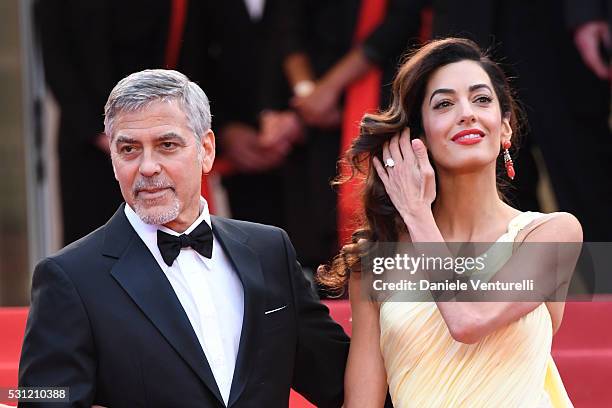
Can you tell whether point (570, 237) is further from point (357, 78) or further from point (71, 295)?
point (357, 78)

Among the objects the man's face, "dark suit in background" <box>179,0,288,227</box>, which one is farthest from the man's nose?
"dark suit in background" <box>179,0,288,227</box>

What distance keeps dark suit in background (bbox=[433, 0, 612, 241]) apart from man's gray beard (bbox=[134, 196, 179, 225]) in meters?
2.25

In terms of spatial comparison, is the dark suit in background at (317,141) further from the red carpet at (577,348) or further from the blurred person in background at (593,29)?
the red carpet at (577,348)

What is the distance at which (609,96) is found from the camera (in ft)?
18.0

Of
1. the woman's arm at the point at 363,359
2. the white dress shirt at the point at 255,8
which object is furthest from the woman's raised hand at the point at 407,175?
the white dress shirt at the point at 255,8

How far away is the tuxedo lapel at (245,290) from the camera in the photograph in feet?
11.3

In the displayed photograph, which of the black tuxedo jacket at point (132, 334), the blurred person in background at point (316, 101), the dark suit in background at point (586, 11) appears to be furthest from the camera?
the blurred person in background at point (316, 101)

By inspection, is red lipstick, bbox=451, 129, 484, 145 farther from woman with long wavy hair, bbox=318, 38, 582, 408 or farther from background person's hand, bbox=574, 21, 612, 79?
background person's hand, bbox=574, 21, 612, 79

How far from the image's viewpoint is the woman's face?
147 inches

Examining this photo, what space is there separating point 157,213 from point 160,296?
0.21 meters

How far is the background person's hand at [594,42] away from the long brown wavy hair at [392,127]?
1501 mm

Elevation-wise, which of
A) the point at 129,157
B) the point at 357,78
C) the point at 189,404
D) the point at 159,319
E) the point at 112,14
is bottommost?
the point at 189,404

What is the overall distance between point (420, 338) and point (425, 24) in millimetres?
2262

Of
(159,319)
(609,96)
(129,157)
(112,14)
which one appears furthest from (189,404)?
(112,14)
